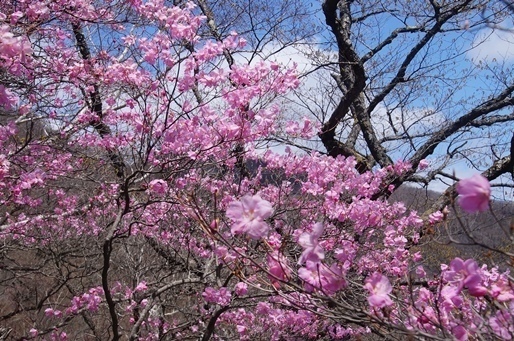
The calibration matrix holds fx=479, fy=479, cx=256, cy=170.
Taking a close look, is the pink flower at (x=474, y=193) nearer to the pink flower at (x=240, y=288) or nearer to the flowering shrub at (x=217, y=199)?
the flowering shrub at (x=217, y=199)

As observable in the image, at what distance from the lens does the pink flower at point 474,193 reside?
1331mm

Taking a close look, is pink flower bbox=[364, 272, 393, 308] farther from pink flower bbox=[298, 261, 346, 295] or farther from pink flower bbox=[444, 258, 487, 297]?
pink flower bbox=[444, 258, 487, 297]

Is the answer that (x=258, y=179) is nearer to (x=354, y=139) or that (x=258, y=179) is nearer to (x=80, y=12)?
(x=80, y=12)

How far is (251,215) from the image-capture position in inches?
63.5

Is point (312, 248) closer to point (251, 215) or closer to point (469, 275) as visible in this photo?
point (251, 215)

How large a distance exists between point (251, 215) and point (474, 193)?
689 mm

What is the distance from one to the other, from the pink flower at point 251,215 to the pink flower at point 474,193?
1.94 ft

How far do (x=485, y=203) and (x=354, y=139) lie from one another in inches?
261

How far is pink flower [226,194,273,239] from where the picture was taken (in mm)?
1584

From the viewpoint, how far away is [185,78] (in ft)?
11.0

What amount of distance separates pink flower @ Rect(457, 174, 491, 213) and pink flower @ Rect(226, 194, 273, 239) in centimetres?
59

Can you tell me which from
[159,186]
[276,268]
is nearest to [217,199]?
[159,186]

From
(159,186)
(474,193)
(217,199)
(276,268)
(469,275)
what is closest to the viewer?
(474,193)

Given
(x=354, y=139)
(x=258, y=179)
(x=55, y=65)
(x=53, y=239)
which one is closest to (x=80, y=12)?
(x=55, y=65)
